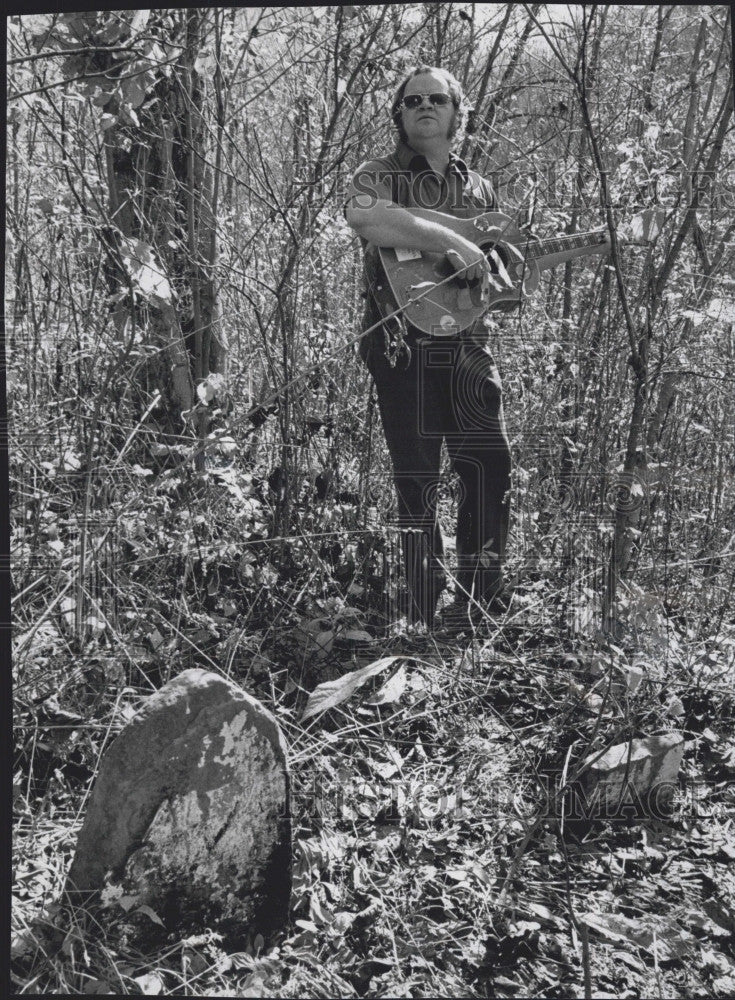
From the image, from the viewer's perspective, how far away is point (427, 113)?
2.43 m

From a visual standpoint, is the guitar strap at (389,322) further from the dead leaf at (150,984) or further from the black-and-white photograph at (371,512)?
the dead leaf at (150,984)

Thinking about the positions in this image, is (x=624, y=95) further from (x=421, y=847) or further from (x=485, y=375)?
(x=421, y=847)

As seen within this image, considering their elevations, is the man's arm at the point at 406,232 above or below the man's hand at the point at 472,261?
above

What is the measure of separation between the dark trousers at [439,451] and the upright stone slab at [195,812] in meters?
0.82

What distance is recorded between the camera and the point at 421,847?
79.7 inches

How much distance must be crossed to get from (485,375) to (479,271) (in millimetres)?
292

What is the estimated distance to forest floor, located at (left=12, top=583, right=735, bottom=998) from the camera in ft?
5.79

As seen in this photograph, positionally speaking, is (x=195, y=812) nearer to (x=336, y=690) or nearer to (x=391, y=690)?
(x=336, y=690)

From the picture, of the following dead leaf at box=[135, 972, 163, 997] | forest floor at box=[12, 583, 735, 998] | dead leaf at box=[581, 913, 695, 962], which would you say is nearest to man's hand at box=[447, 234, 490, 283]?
forest floor at box=[12, 583, 735, 998]

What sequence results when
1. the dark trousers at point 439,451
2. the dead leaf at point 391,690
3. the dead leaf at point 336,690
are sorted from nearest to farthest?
the dead leaf at point 336,690
the dead leaf at point 391,690
the dark trousers at point 439,451

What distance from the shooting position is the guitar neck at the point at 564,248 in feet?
8.04

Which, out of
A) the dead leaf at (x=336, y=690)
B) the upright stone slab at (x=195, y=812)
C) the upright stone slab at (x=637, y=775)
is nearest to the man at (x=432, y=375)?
the dead leaf at (x=336, y=690)

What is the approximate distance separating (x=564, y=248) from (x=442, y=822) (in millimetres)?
1538

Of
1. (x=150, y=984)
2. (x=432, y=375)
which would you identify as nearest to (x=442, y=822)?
(x=150, y=984)
